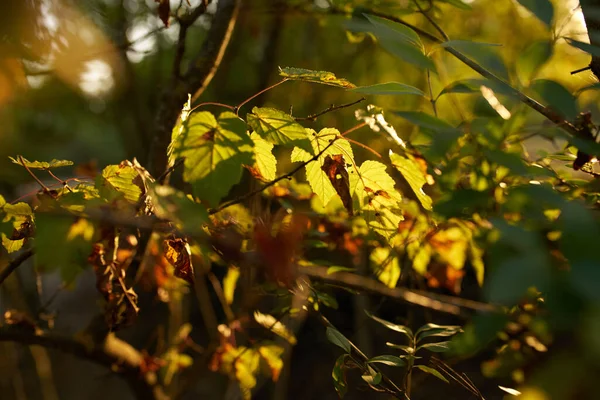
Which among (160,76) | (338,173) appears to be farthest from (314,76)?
(160,76)

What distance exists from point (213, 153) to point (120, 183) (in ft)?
0.85

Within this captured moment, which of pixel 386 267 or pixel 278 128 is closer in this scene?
pixel 278 128

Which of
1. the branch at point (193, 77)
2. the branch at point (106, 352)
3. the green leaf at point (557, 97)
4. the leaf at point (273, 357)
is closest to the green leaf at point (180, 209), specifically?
the green leaf at point (557, 97)

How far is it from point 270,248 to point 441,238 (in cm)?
80

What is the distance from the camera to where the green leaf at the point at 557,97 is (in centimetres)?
55

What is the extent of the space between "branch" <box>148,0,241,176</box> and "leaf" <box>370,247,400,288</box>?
0.62m

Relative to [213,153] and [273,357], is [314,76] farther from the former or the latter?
[273,357]

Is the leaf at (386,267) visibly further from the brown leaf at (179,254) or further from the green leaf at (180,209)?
the green leaf at (180,209)

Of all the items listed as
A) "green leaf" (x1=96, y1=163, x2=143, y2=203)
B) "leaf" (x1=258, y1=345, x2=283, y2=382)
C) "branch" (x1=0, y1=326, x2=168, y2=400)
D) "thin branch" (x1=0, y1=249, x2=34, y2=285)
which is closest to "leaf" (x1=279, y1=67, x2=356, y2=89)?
"green leaf" (x1=96, y1=163, x2=143, y2=203)

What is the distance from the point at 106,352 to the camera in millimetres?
1711

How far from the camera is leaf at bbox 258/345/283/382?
4.99 feet

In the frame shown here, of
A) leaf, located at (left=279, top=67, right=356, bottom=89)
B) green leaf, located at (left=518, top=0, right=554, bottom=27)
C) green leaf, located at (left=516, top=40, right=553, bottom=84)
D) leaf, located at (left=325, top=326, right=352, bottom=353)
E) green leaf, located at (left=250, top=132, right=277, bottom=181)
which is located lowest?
leaf, located at (left=325, top=326, right=352, bottom=353)

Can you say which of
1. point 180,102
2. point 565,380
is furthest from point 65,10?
point 565,380

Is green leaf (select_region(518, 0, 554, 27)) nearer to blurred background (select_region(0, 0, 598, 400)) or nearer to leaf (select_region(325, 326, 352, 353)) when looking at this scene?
leaf (select_region(325, 326, 352, 353))
